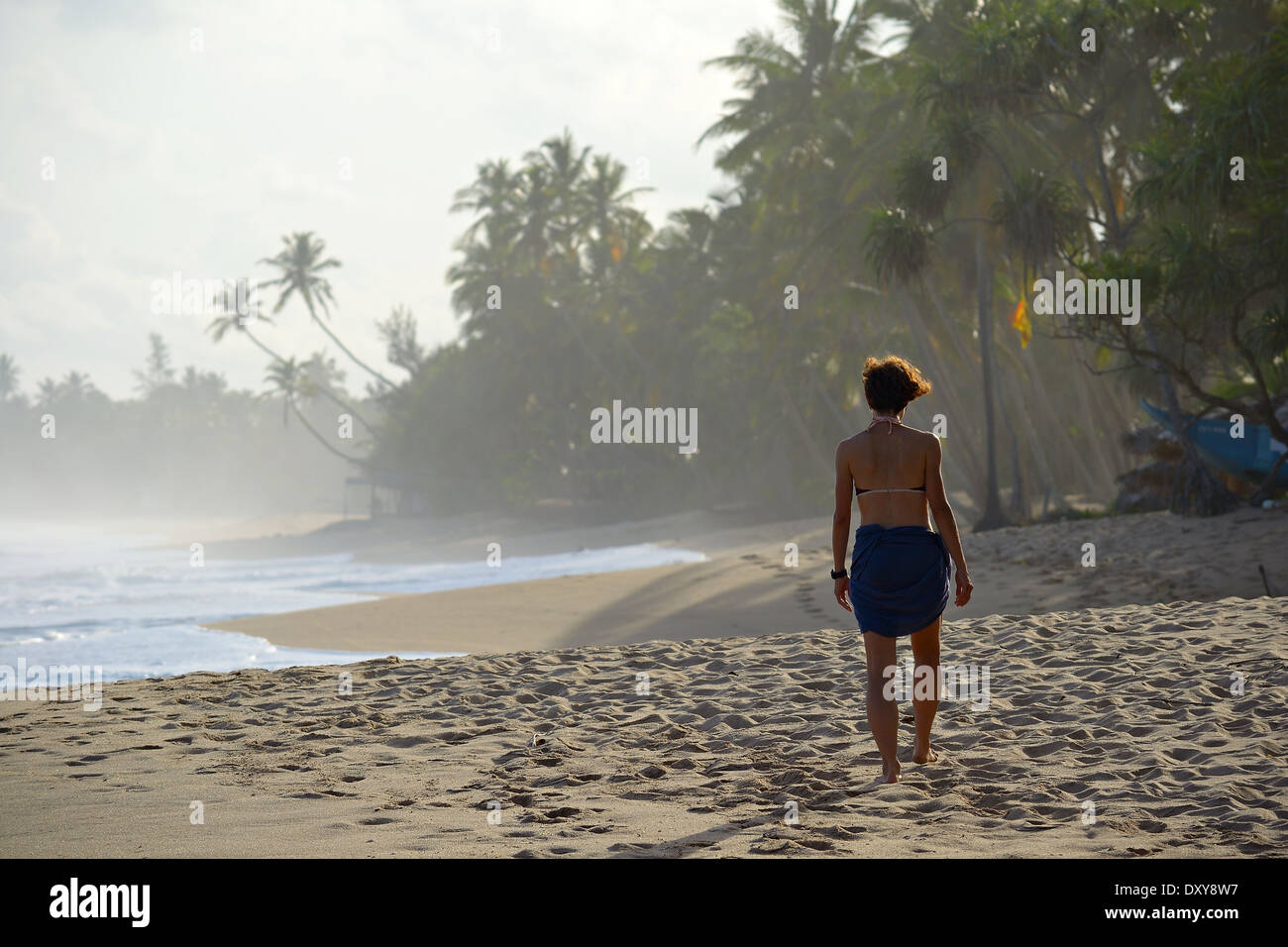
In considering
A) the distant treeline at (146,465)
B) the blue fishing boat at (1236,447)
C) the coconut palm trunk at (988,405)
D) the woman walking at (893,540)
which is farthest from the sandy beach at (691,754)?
the distant treeline at (146,465)

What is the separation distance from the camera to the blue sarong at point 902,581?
4.10 metres

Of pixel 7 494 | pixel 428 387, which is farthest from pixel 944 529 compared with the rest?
pixel 7 494

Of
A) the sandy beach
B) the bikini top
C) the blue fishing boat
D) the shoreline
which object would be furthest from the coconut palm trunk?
the bikini top

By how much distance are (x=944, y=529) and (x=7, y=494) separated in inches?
3920

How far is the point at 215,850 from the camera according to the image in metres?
3.36

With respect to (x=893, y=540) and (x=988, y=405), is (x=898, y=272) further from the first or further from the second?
(x=893, y=540)

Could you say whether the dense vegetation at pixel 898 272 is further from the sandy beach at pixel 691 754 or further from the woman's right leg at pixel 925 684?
the woman's right leg at pixel 925 684

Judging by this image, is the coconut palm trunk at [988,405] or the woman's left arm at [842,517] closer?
the woman's left arm at [842,517]

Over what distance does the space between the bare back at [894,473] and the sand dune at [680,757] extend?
A: 1.02 meters

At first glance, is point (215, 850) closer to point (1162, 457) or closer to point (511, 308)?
point (1162, 457)

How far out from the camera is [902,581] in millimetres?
4102

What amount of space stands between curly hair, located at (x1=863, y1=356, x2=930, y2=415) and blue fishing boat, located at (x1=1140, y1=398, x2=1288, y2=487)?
33.2 ft

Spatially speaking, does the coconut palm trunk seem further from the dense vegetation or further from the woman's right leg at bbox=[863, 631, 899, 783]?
the woman's right leg at bbox=[863, 631, 899, 783]

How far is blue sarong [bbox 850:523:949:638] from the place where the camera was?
13.5ft
